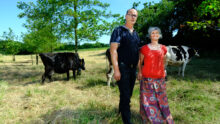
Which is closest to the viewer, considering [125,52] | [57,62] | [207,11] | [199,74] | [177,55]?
[125,52]

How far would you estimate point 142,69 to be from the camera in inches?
122

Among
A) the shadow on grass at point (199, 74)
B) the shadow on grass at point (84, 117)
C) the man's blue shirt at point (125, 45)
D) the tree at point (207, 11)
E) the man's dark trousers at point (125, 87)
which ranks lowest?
the shadow on grass at point (84, 117)

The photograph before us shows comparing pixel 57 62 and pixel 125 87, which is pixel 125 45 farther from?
pixel 57 62

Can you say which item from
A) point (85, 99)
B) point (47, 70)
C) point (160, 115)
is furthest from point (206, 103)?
point (47, 70)

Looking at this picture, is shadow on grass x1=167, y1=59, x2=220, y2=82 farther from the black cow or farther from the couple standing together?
the black cow

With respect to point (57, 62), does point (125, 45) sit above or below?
above

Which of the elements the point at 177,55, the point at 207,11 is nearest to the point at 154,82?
the point at 177,55

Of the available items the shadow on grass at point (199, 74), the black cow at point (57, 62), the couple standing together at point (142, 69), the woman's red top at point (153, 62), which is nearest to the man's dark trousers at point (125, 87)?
the couple standing together at point (142, 69)

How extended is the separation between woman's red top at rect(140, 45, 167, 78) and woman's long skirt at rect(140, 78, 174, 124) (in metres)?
0.14

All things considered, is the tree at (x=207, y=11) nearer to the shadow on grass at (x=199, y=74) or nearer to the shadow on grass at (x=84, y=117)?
the shadow on grass at (x=199, y=74)

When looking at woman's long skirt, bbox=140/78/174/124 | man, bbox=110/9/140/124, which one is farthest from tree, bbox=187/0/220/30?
man, bbox=110/9/140/124

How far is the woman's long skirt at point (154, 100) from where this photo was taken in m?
2.96

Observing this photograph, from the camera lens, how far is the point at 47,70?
668cm

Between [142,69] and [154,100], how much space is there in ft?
2.40
